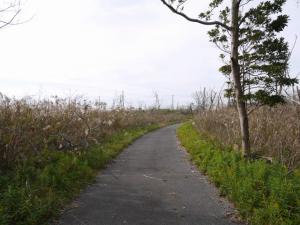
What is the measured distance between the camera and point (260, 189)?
22.7 ft

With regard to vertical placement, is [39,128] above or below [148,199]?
above

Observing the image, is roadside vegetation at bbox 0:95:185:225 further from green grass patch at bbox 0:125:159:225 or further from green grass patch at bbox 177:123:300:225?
green grass patch at bbox 177:123:300:225

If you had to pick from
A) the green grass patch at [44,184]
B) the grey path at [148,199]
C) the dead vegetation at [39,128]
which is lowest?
the grey path at [148,199]

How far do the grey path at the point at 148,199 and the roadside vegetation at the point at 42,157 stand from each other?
429 mm

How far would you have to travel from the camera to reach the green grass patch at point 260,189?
230 inches

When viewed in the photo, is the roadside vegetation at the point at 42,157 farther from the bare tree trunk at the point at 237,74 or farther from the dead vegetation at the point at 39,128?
the bare tree trunk at the point at 237,74

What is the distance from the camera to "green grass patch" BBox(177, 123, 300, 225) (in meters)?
5.85

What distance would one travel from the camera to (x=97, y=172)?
981cm

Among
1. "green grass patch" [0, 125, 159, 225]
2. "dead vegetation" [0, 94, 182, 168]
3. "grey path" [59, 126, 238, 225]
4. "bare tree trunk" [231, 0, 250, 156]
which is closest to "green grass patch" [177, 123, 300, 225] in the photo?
"grey path" [59, 126, 238, 225]

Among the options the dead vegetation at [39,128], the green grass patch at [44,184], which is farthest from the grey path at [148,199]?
the dead vegetation at [39,128]

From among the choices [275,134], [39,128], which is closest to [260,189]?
[275,134]

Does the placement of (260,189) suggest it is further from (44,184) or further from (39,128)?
(39,128)

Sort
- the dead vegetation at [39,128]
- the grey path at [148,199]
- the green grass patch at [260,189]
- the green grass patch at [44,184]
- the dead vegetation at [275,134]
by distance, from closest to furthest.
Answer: the green grass patch at [44,184], the green grass patch at [260,189], the grey path at [148,199], the dead vegetation at [39,128], the dead vegetation at [275,134]

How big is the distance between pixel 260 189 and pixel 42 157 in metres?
5.41
